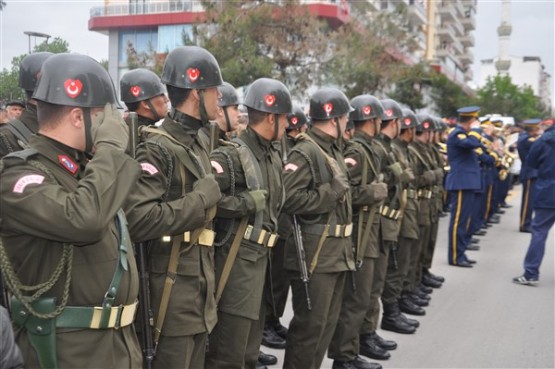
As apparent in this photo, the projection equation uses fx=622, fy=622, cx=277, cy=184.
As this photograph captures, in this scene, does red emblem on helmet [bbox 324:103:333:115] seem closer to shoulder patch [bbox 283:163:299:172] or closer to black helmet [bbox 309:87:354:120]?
black helmet [bbox 309:87:354:120]

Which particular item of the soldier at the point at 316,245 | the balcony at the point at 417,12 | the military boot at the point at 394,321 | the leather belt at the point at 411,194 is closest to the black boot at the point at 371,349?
the military boot at the point at 394,321

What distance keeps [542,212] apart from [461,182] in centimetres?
116

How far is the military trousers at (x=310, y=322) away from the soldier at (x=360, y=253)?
49 cm

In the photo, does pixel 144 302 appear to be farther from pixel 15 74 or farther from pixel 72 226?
pixel 15 74

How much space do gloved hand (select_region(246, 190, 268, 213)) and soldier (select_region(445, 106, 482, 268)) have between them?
5.67 meters

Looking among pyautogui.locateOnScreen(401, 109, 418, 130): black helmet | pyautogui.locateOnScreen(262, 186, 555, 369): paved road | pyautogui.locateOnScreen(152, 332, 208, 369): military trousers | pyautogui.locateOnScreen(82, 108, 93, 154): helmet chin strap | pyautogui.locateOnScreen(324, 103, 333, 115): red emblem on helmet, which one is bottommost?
pyautogui.locateOnScreen(262, 186, 555, 369): paved road

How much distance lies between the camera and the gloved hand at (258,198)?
3.57 meters

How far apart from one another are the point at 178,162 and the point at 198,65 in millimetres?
599

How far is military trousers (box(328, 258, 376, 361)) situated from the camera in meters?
4.88

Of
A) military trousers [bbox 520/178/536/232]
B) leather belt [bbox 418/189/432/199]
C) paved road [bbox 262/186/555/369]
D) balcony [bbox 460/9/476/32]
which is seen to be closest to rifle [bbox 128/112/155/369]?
paved road [bbox 262/186/555/369]

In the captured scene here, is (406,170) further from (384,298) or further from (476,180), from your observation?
(476,180)

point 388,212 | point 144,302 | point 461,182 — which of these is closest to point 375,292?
point 388,212

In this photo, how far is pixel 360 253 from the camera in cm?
499

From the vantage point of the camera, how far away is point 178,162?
3154 mm
